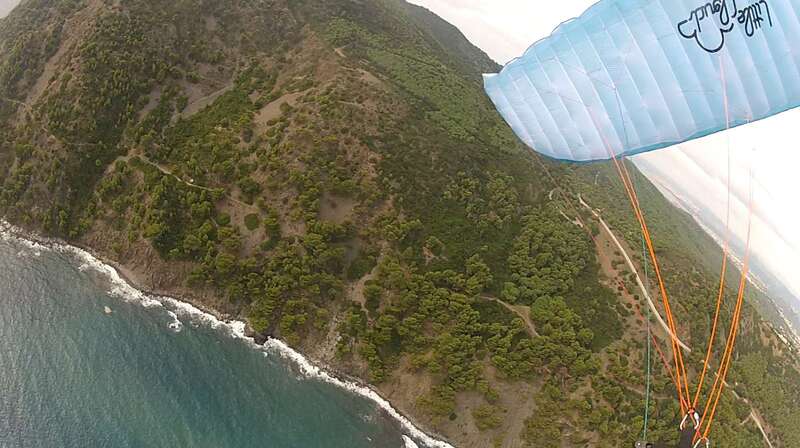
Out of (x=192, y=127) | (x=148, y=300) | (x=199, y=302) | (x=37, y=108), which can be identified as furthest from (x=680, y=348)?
(x=37, y=108)

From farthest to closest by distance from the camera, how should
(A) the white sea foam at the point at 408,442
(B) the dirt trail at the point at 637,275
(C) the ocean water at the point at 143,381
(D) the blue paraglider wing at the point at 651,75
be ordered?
(B) the dirt trail at the point at 637,275
(A) the white sea foam at the point at 408,442
(C) the ocean water at the point at 143,381
(D) the blue paraglider wing at the point at 651,75

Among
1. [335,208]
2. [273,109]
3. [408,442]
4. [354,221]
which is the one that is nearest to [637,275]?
[408,442]

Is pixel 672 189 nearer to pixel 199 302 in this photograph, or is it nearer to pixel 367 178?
pixel 367 178

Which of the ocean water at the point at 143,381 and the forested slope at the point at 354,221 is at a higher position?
the forested slope at the point at 354,221

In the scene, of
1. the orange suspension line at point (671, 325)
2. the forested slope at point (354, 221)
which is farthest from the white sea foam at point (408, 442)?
the orange suspension line at point (671, 325)

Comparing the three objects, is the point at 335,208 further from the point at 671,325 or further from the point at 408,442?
the point at 671,325

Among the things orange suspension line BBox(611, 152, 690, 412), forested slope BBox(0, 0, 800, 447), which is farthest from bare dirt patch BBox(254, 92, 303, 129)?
orange suspension line BBox(611, 152, 690, 412)

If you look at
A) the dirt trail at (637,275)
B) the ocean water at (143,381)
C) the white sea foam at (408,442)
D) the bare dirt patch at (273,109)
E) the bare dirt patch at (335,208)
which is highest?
the bare dirt patch at (273,109)

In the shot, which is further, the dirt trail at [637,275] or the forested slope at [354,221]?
the dirt trail at [637,275]

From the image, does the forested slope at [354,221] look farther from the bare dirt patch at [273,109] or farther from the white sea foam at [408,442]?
the white sea foam at [408,442]
